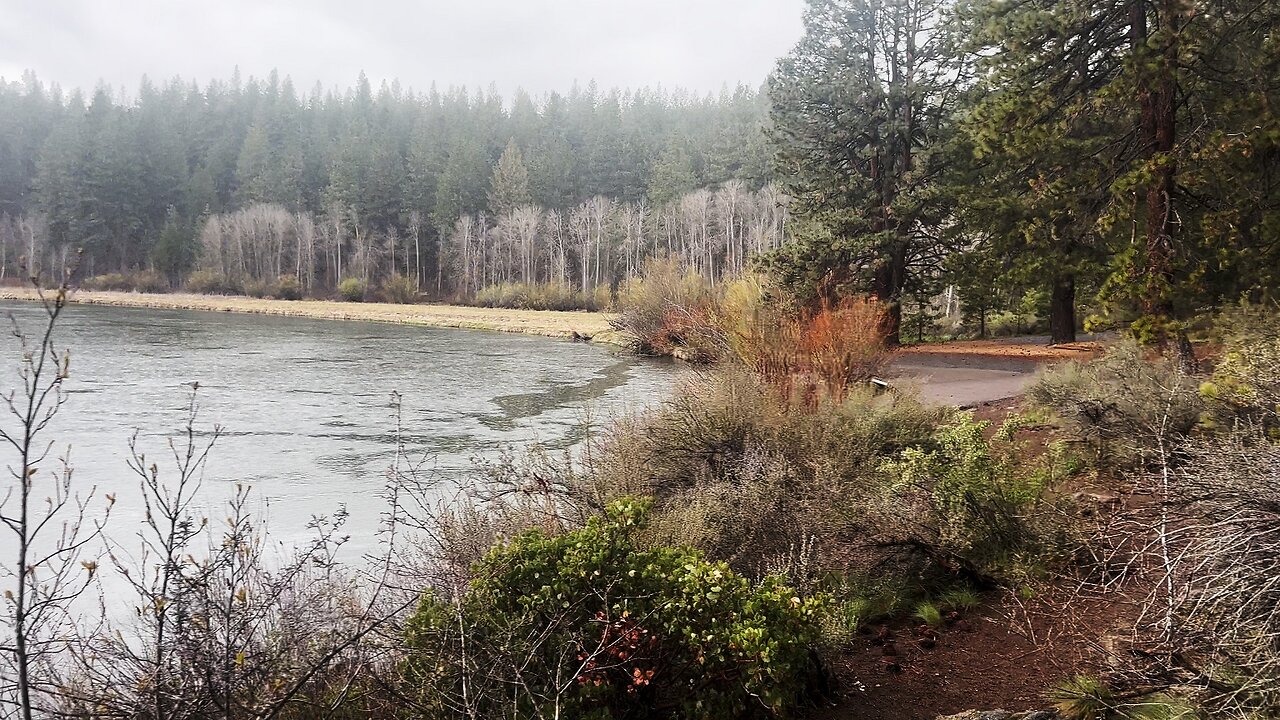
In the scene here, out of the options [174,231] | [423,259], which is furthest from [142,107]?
[423,259]

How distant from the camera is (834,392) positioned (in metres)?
10.4

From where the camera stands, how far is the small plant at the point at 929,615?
489 centimetres

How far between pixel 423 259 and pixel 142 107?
177ft

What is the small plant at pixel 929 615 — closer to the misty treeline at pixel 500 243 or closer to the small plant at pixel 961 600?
the small plant at pixel 961 600

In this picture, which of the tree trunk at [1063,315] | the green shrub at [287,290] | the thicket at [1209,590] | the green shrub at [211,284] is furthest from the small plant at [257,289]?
the thicket at [1209,590]

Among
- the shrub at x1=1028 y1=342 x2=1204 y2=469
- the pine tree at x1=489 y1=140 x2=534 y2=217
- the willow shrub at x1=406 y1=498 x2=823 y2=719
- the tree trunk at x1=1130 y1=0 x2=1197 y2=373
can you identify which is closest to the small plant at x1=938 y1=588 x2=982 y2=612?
the willow shrub at x1=406 y1=498 x2=823 y2=719

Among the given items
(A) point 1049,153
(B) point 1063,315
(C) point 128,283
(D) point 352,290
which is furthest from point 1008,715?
(C) point 128,283

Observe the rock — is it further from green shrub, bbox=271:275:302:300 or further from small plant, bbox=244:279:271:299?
small plant, bbox=244:279:271:299

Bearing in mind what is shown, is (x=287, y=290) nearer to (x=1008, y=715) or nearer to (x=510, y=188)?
(x=510, y=188)

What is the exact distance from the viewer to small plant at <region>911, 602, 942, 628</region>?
489 centimetres

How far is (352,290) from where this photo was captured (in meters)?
60.2

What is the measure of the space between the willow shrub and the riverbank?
27.9 metres

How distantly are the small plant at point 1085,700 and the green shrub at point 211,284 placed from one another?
67769mm

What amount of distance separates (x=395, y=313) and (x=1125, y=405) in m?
44.5
